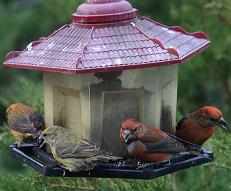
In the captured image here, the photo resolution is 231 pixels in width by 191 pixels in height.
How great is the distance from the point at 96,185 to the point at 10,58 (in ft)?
4.07

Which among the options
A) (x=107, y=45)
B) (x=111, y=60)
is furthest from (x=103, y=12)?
(x=111, y=60)

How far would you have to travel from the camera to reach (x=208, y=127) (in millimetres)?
4422

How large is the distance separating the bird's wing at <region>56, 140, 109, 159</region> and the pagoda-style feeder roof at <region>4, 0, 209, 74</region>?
46 centimetres

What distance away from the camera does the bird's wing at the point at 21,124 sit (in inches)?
178

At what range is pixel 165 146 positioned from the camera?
13.4ft

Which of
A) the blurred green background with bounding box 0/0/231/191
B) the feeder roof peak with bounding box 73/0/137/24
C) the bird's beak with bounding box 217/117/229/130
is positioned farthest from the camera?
the blurred green background with bounding box 0/0/231/191

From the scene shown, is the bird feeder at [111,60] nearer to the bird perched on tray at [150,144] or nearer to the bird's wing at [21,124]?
the bird perched on tray at [150,144]

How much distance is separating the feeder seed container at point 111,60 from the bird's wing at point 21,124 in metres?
0.28

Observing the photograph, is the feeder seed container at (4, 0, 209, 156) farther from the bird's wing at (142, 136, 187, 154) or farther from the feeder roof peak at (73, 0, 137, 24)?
the bird's wing at (142, 136, 187, 154)

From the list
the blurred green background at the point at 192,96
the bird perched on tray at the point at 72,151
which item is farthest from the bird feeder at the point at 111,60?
the blurred green background at the point at 192,96

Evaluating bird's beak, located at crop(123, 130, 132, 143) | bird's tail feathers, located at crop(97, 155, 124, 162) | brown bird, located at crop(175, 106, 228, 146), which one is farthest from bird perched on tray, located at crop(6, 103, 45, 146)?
brown bird, located at crop(175, 106, 228, 146)

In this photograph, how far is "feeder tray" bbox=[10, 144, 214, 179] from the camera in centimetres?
389

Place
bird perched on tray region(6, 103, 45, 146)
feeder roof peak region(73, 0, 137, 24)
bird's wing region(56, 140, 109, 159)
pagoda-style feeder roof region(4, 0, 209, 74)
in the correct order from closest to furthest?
pagoda-style feeder roof region(4, 0, 209, 74) < bird's wing region(56, 140, 109, 159) < feeder roof peak region(73, 0, 137, 24) < bird perched on tray region(6, 103, 45, 146)

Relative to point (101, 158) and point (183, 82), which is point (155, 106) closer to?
point (101, 158)
